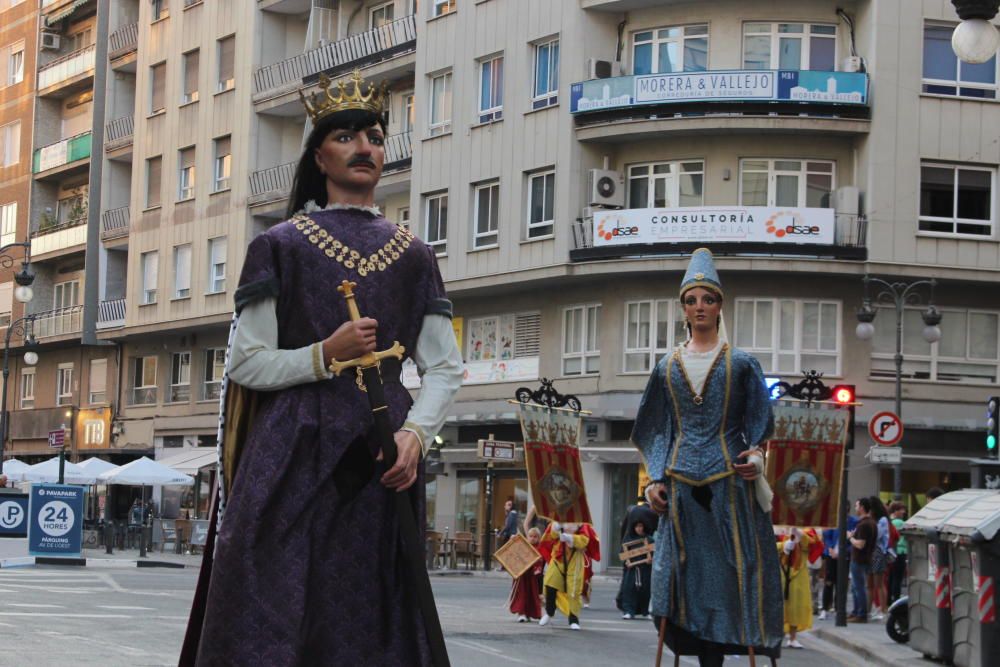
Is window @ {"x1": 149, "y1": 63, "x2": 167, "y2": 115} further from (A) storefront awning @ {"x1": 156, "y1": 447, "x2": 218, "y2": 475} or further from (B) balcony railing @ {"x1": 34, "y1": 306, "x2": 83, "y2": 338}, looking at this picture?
(A) storefront awning @ {"x1": 156, "y1": 447, "x2": 218, "y2": 475}

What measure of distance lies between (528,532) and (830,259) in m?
15.1

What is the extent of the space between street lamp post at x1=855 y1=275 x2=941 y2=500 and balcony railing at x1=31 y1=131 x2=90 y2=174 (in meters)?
32.0

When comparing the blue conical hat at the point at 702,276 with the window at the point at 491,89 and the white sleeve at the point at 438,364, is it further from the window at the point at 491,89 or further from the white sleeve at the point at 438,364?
the window at the point at 491,89

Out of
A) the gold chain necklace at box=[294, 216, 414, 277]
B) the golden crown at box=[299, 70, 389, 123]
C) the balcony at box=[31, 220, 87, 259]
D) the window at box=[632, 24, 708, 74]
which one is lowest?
the gold chain necklace at box=[294, 216, 414, 277]

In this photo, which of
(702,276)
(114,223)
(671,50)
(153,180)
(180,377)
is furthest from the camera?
(114,223)

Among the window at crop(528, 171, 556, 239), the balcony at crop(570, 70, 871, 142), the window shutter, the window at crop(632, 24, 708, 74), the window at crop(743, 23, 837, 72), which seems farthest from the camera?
the window shutter

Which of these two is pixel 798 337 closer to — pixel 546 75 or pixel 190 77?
pixel 546 75

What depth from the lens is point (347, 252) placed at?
562 centimetres

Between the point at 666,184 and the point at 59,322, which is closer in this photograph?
the point at 666,184

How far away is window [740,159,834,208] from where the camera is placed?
37.1 metres

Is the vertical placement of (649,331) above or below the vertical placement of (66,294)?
below

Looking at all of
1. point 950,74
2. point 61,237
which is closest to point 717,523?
point 950,74

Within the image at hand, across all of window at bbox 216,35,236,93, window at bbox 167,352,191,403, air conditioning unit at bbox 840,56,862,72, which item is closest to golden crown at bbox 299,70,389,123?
air conditioning unit at bbox 840,56,862,72

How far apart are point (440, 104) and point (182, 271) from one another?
13.8 metres
